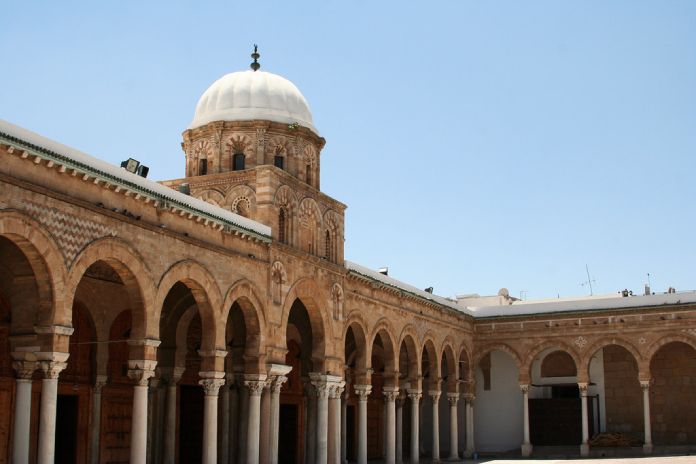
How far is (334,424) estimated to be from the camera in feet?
76.6

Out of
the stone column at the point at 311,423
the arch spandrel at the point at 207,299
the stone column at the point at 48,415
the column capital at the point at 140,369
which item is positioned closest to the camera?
the stone column at the point at 48,415

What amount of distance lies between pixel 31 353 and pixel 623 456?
76.5 feet

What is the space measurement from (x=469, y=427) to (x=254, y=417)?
1559 cm

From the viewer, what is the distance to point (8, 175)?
13.3 m

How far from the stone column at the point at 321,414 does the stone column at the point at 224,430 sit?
7.20ft

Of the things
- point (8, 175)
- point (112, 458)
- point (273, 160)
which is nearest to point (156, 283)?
point (8, 175)

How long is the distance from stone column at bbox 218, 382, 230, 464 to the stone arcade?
0.05 m

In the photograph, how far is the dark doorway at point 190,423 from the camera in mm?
22656

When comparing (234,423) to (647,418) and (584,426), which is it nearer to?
(584,426)

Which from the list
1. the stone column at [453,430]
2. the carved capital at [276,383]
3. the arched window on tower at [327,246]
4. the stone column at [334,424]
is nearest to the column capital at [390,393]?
the stone column at [334,424]

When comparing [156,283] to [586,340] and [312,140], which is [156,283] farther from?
[586,340]

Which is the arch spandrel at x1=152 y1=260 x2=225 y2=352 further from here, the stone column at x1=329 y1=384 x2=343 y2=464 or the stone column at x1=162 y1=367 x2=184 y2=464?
the stone column at x1=329 y1=384 x2=343 y2=464

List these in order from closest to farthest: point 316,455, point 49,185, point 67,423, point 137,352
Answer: point 49,185, point 137,352, point 67,423, point 316,455

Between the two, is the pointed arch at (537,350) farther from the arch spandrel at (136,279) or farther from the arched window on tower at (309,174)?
the arch spandrel at (136,279)
